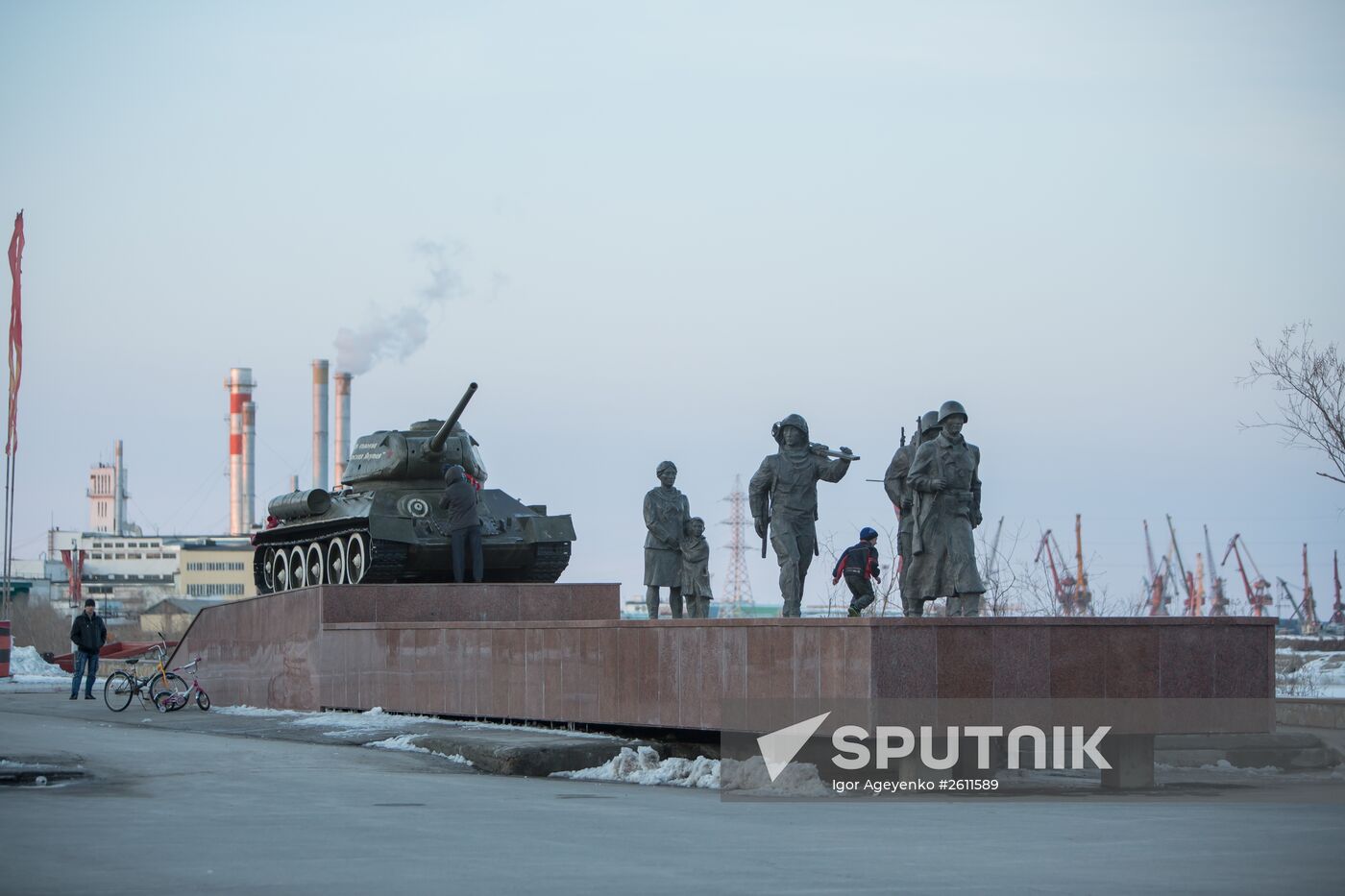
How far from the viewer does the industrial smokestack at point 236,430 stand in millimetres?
88500

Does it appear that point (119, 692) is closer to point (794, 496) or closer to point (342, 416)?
point (794, 496)

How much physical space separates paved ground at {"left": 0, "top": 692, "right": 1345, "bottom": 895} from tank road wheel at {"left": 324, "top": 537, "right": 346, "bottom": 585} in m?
13.9

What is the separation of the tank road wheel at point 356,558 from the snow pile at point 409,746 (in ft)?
35.6

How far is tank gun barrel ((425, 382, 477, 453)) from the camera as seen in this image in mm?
26266

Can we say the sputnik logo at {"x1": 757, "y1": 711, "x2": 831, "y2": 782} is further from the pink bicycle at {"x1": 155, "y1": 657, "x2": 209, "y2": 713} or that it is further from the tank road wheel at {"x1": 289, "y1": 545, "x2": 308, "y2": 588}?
the tank road wheel at {"x1": 289, "y1": 545, "x2": 308, "y2": 588}

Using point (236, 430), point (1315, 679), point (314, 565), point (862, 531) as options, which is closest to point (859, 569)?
point (862, 531)

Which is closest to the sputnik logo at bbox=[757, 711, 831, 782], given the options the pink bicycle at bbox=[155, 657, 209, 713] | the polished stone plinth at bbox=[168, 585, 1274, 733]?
the polished stone plinth at bbox=[168, 585, 1274, 733]

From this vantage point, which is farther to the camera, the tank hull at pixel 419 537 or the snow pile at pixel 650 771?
the tank hull at pixel 419 537

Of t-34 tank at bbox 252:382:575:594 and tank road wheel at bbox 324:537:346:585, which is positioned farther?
tank road wheel at bbox 324:537:346:585

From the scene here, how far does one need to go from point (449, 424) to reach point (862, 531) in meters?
9.83

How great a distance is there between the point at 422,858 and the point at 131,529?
410 feet

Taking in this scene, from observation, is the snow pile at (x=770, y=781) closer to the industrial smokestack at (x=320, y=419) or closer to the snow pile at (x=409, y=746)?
the snow pile at (x=409, y=746)

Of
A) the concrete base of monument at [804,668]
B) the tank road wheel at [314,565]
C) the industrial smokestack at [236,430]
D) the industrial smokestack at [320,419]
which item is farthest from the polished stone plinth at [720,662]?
the industrial smokestack at [236,430]

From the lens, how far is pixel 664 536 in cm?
1962
